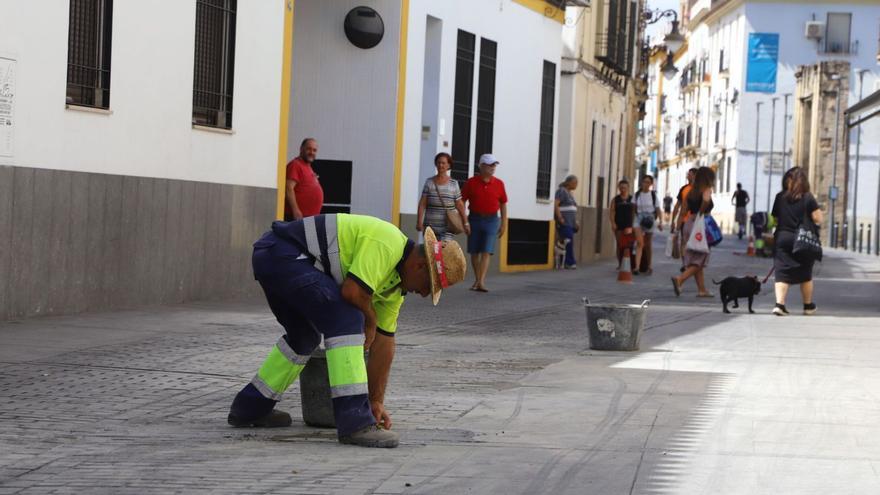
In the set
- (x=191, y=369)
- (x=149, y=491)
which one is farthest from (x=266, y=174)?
(x=149, y=491)

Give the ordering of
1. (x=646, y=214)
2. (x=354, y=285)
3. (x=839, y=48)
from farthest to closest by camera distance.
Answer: (x=839, y=48) < (x=646, y=214) < (x=354, y=285)

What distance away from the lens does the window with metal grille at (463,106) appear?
23859mm

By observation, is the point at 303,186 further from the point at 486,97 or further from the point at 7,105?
the point at 486,97

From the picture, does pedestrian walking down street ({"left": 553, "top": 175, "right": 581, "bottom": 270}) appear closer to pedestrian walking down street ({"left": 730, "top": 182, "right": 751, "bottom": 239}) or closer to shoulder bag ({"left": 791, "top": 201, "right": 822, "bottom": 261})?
shoulder bag ({"left": 791, "top": 201, "right": 822, "bottom": 261})

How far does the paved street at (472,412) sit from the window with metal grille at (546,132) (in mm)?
12871

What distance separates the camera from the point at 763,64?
70.3 metres

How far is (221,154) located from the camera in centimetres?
1697

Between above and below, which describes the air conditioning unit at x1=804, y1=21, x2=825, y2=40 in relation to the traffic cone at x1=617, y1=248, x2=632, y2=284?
above

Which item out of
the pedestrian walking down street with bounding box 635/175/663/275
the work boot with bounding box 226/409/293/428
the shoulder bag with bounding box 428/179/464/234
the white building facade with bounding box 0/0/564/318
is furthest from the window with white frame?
the work boot with bounding box 226/409/293/428

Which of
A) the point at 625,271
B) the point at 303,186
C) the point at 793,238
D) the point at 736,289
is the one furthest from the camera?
Result: the point at 625,271

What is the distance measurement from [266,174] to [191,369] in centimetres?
766

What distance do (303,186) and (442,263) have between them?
33.5 ft

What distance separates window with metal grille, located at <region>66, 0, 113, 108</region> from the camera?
1433 cm

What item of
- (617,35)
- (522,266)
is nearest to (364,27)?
(522,266)
